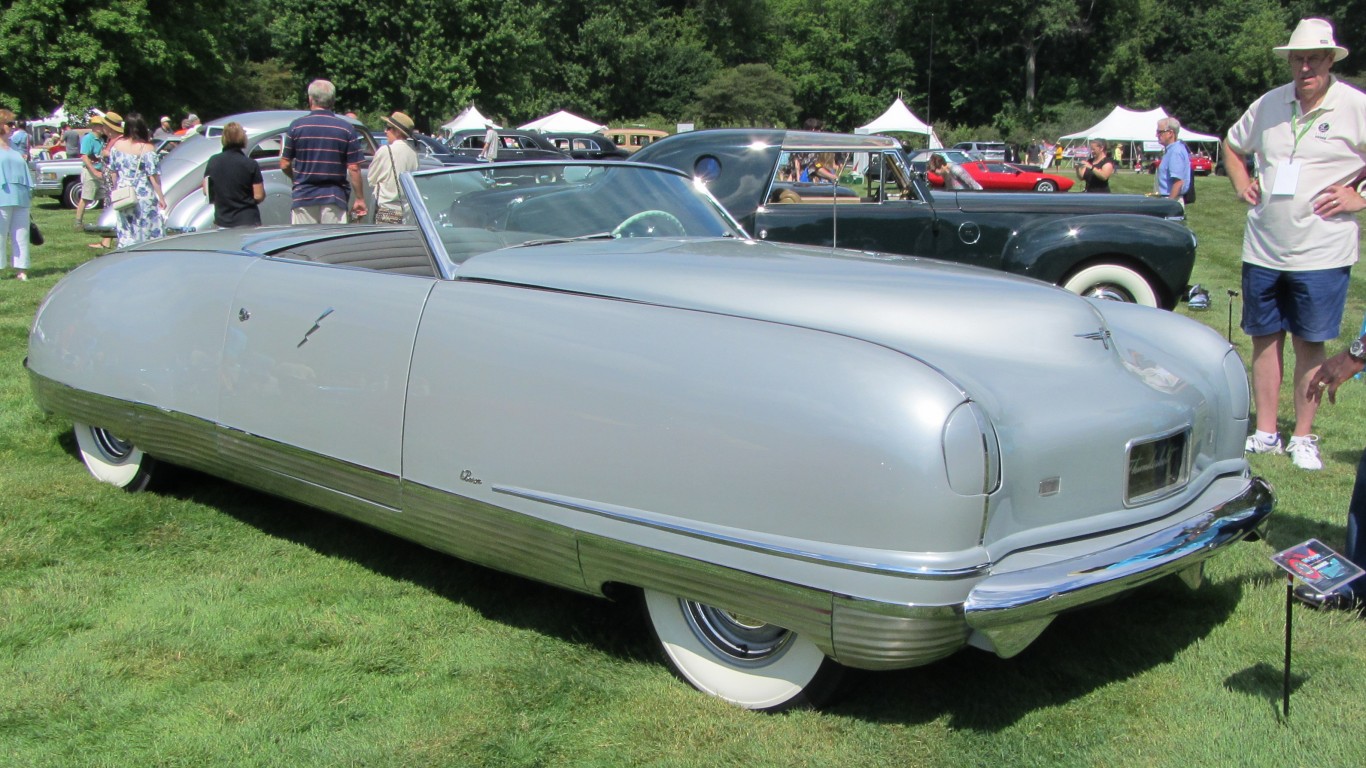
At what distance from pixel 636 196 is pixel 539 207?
1.26 ft

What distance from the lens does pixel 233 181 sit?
8.34 m

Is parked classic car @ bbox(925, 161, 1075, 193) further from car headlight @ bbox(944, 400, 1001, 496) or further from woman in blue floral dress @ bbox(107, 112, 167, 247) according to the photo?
car headlight @ bbox(944, 400, 1001, 496)

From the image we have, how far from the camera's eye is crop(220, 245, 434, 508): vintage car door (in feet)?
10.3

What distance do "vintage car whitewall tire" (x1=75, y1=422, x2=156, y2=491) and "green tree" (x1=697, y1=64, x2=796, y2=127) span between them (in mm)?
60473

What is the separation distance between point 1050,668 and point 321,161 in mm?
6443

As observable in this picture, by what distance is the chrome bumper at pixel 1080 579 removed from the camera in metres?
2.25

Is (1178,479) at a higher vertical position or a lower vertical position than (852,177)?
lower

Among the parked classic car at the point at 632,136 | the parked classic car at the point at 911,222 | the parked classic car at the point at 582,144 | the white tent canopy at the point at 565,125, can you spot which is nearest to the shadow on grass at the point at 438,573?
the parked classic car at the point at 911,222

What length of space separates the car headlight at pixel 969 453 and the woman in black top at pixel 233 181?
747 cm

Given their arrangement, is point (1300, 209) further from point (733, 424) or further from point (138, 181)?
point (138, 181)

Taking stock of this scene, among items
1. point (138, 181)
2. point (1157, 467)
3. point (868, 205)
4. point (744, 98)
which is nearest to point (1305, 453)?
point (1157, 467)

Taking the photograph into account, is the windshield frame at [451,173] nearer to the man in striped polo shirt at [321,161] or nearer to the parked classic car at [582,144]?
the man in striped polo shirt at [321,161]

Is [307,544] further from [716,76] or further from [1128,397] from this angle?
[716,76]

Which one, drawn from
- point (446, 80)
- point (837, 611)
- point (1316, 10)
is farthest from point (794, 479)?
point (1316, 10)
